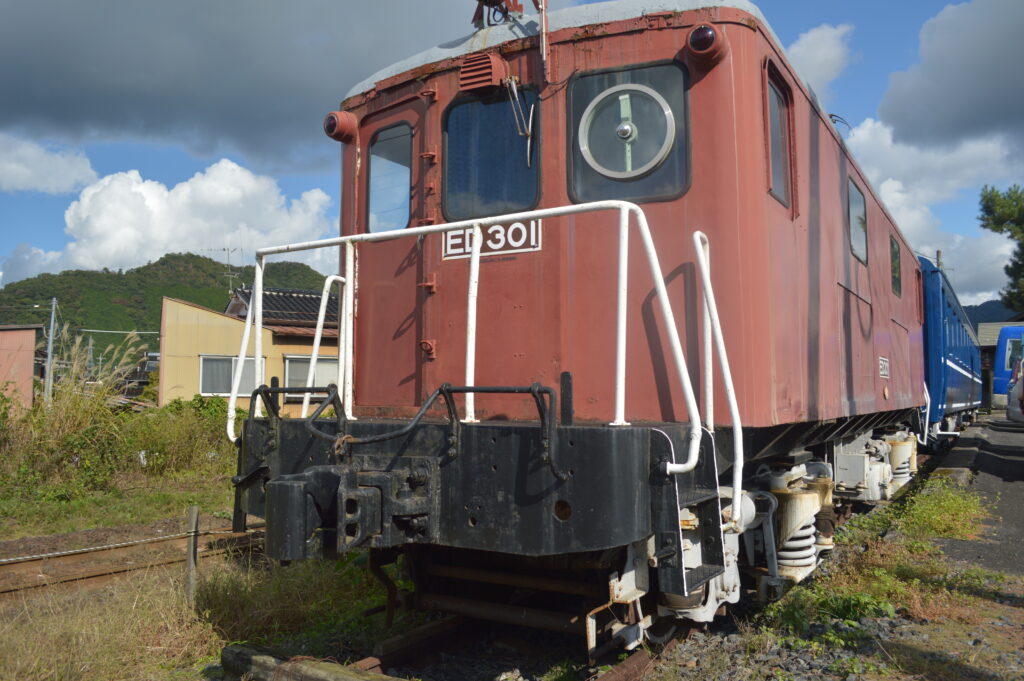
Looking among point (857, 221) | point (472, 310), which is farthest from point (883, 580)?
point (472, 310)

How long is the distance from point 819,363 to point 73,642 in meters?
4.83

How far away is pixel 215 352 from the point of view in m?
18.6

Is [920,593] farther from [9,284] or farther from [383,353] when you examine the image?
[9,284]

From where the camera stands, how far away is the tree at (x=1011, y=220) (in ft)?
95.3

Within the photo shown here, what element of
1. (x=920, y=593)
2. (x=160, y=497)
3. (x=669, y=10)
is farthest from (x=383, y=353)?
(x=160, y=497)

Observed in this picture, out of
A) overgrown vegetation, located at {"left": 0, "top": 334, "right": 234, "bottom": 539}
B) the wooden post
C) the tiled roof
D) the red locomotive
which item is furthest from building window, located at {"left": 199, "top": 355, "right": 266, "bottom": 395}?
the red locomotive

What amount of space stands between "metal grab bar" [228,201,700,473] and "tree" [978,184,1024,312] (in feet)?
103

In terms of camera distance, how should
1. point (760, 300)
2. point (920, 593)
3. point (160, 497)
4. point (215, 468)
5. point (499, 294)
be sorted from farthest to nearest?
point (215, 468) < point (160, 497) < point (920, 593) < point (499, 294) < point (760, 300)

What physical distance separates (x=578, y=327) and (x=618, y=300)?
2.76ft

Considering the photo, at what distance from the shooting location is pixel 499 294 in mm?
4293

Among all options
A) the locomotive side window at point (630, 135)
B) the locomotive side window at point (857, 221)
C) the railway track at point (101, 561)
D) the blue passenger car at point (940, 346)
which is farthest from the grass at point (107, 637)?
the blue passenger car at point (940, 346)

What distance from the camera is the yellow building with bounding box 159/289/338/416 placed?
17875mm

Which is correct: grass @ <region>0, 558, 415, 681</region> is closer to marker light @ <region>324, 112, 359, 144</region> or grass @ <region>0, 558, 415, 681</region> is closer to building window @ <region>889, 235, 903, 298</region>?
marker light @ <region>324, 112, 359, 144</region>

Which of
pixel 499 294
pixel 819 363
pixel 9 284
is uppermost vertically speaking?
pixel 9 284
